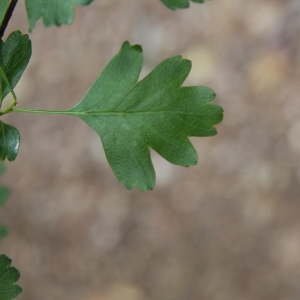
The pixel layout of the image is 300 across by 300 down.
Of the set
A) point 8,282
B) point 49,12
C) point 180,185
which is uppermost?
point 180,185

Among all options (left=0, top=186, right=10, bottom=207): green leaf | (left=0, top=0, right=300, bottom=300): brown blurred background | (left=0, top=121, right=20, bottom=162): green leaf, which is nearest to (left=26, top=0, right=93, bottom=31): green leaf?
(left=0, top=121, right=20, bottom=162): green leaf

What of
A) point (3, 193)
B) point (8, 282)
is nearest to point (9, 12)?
point (8, 282)

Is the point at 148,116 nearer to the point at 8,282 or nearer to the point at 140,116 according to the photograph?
the point at 140,116

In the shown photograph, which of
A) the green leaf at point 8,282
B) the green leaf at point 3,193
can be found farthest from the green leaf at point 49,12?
the green leaf at point 3,193

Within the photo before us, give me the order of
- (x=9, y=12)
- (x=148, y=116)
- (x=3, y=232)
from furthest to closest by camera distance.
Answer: (x=3, y=232) → (x=148, y=116) → (x=9, y=12)

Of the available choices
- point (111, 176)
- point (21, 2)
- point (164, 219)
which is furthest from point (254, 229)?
point (21, 2)

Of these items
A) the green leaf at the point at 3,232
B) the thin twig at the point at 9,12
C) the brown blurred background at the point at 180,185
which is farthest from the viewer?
the brown blurred background at the point at 180,185

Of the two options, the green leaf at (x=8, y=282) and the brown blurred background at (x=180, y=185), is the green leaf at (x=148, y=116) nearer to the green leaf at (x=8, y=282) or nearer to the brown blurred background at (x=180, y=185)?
the green leaf at (x=8, y=282)

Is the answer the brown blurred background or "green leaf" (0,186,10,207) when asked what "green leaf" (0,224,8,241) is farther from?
the brown blurred background
